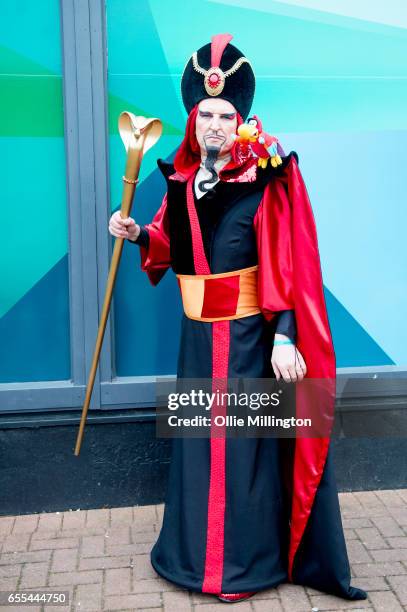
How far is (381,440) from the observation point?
3.98 meters

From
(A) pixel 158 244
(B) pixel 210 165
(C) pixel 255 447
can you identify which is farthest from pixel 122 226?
(C) pixel 255 447

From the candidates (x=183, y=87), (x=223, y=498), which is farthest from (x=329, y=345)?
(x=183, y=87)

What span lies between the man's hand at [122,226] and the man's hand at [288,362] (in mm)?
715

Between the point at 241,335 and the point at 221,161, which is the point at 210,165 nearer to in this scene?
the point at 221,161

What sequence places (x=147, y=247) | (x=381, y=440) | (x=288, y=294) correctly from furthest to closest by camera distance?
(x=381, y=440)
(x=147, y=247)
(x=288, y=294)

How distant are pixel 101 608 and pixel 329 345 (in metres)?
1.33

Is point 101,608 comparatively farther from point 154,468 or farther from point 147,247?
point 147,247

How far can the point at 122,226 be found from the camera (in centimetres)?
304

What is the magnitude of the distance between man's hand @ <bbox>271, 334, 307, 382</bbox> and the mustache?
0.63 m

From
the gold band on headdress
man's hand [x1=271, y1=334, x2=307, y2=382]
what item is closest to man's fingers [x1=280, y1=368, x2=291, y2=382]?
man's hand [x1=271, y1=334, x2=307, y2=382]

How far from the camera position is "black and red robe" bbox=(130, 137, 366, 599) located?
290cm

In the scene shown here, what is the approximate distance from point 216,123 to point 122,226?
1.79ft

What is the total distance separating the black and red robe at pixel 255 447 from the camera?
290cm

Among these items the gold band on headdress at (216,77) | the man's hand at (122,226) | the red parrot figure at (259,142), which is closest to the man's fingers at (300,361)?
the red parrot figure at (259,142)
